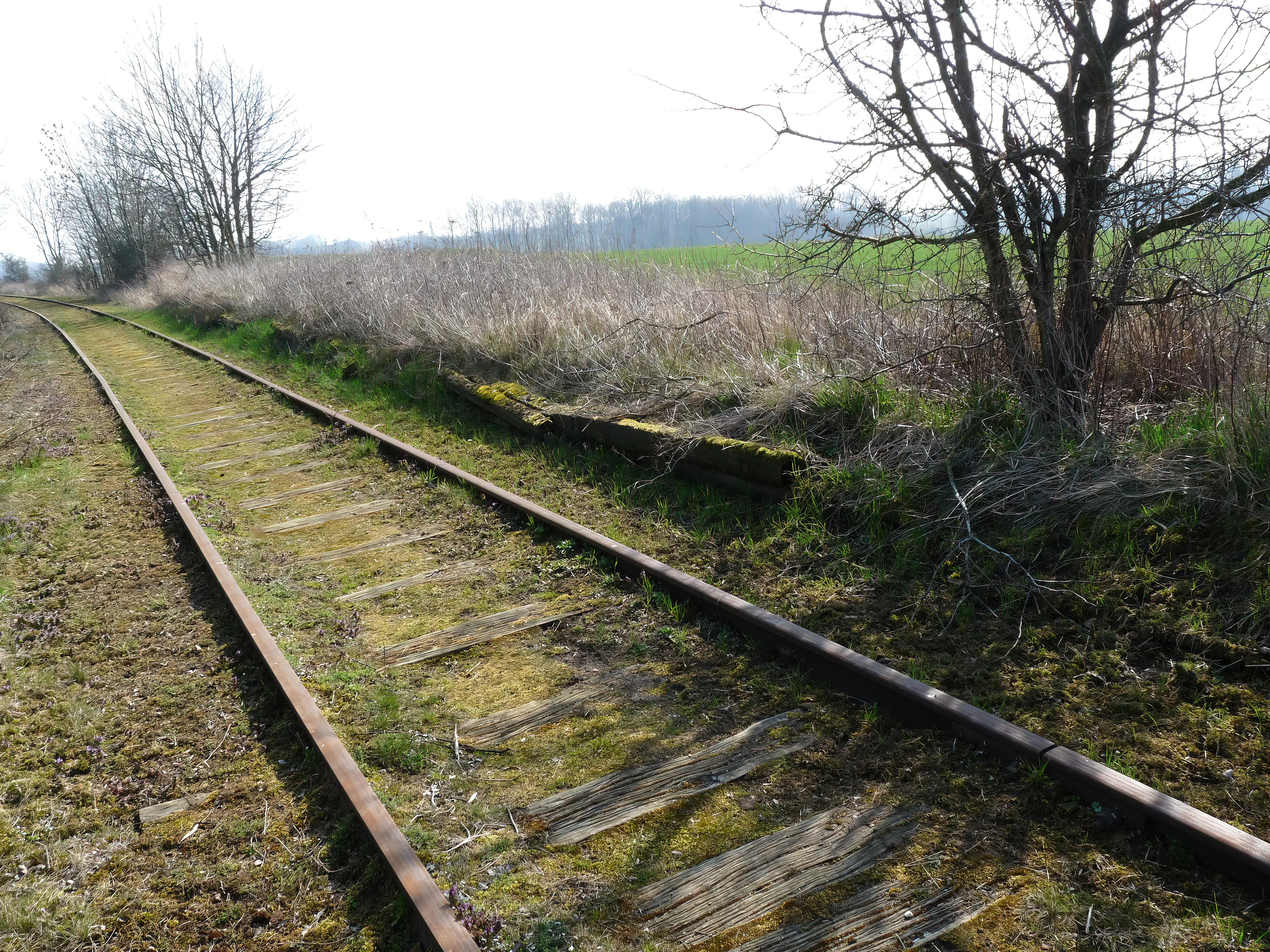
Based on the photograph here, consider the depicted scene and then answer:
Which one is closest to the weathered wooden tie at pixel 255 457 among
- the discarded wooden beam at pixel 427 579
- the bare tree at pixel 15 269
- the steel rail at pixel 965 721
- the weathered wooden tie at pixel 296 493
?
the weathered wooden tie at pixel 296 493

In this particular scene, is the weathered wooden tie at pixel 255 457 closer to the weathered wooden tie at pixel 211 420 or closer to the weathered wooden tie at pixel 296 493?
the weathered wooden tie at pixel 296 493

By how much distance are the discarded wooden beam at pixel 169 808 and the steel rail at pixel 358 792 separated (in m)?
0.43

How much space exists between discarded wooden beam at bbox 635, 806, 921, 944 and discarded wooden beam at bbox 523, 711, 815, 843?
34cm

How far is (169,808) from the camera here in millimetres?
3062

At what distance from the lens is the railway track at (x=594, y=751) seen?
2.40 meters

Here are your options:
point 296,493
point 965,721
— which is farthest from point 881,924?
point 296,493

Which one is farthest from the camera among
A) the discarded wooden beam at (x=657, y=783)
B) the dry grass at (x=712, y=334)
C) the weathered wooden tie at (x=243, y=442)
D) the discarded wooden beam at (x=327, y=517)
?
the weathered wooden tie at (x=243, y=442)

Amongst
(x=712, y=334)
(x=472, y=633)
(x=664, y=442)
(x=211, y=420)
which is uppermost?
(x=712, y=334)

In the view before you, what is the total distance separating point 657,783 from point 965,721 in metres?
1.12

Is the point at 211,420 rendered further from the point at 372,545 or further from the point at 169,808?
the point at 169,808

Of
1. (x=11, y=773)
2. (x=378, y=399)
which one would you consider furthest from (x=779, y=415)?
(x=378, y=399)

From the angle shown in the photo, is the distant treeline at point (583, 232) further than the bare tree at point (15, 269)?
No

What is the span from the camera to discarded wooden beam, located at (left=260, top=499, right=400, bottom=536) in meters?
6.02

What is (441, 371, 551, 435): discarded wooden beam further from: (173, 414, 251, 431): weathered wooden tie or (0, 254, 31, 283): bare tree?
(0, 254, 31, 283): bare tree
